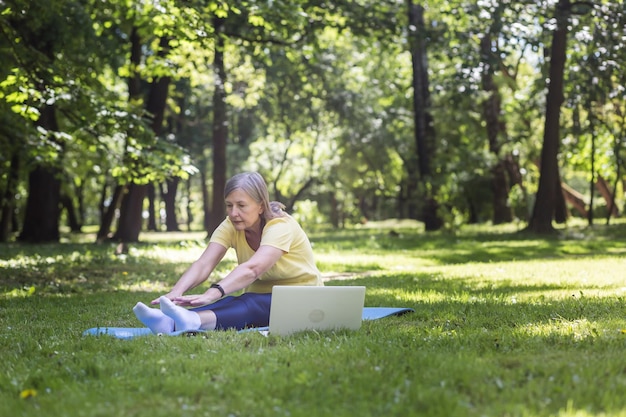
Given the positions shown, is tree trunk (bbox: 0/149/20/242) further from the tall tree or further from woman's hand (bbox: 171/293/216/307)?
woman's hand (bbox: 171/293/216/307)

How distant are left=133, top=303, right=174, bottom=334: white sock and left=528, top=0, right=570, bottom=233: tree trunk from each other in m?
16.2

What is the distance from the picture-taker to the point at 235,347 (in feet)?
→ 17.5

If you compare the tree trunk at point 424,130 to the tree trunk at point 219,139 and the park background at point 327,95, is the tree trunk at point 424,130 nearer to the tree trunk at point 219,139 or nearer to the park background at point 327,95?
the park background at point 327,95

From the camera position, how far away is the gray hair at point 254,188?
6.54 metres

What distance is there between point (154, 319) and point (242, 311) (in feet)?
2.77

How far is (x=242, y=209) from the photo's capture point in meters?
6.60

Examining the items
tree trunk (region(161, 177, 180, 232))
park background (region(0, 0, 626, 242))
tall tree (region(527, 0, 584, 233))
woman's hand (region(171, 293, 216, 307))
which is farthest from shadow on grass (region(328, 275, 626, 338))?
tree trunk (region(161, 177, 180, 232))

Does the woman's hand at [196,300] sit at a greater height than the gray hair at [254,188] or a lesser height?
lesser

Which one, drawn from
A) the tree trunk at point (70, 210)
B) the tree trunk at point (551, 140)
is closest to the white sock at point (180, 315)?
the tree trunk at point (551, 140)

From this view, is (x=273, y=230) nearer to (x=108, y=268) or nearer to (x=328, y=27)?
(x=108, y=268)

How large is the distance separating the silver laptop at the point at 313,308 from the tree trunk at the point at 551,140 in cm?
1552

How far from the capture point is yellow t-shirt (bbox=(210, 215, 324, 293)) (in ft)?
21.3

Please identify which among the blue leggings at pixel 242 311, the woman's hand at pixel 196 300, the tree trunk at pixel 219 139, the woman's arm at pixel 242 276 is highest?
the tree trunk at pixel 219 139

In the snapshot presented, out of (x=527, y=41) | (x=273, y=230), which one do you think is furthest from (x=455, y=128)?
(x=273, y=230)
